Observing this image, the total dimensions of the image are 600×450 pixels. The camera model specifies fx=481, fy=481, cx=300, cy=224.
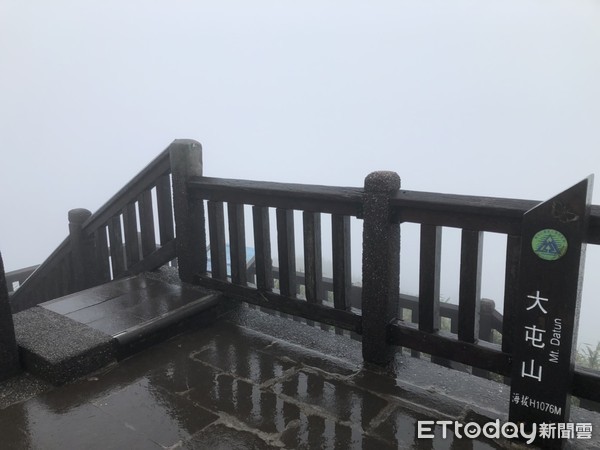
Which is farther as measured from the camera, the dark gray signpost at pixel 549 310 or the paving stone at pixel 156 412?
the paving stone at pixel 156 412

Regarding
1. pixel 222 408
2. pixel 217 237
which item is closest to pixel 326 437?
pixel 222 408

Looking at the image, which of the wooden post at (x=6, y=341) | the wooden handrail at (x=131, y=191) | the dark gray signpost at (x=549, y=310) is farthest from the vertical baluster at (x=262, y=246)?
the dark gray signpost at (x=549, y=310)

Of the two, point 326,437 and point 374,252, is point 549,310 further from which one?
point 326,437

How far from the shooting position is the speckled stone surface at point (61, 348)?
3225 mm

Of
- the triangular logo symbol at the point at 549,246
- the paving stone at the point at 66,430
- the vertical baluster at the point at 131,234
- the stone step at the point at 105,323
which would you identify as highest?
the triangular logo symbol at the point at 549,246

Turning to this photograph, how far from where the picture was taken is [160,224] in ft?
15.8

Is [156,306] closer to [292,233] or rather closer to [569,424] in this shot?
[292,233]

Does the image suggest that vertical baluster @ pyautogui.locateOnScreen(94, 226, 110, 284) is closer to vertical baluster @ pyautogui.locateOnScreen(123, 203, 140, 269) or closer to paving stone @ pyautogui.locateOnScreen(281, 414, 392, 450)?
vertical baluster @ pyautogui.locateOnScreen(123, 203, 140, 269)

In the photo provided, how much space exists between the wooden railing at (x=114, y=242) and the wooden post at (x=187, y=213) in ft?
0.28

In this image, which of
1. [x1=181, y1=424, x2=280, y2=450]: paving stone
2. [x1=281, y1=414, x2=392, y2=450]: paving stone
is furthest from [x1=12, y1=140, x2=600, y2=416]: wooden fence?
[x1=181, y1=424, x2=280, y2=450]: paving stone

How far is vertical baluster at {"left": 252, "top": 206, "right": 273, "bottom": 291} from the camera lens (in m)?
3.92

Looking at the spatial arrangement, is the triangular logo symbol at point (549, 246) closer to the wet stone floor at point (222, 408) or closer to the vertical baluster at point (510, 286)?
the vertical baluster at point (510, 286)

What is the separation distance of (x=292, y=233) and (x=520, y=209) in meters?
1.78

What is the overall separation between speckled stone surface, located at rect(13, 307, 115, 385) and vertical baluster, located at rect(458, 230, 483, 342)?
8.05 feet
